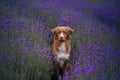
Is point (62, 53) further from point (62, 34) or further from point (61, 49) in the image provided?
point (62, 34)

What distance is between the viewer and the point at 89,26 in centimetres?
499

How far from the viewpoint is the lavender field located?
3125 mm

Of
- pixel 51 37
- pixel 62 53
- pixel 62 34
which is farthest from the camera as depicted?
pixel 51 37

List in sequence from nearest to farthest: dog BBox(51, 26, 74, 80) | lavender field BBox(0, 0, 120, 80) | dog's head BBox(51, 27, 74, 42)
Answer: lavender field BBox(0, 0, 120, 80) < dog's head BBox(51, 27, 74, 42) < dog BBox(51, 26, 74, 80)

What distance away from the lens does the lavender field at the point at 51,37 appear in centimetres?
312

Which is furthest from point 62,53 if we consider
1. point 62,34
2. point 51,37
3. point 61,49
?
point 51,37

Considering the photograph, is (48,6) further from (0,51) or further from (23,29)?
(0,51)

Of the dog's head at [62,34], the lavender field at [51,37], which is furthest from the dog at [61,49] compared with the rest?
the lavender field at [51,37]

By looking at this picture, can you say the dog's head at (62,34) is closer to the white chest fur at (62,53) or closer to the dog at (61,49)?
the dog at (61,49)

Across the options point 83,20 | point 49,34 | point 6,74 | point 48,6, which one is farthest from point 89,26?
point 6,74

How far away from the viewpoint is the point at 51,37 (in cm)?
482

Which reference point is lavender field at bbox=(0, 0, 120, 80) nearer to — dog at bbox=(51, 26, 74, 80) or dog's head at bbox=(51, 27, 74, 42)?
dog at bbox=(51, 26, 74, 80)

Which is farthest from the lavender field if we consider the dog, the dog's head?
the dog's head

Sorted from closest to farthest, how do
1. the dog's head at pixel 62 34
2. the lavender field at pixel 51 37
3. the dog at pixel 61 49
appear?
1. the lavender field at pixel 51 37
2. the dog's head at pixel 62 34
3. the dog at pixel 61 49
